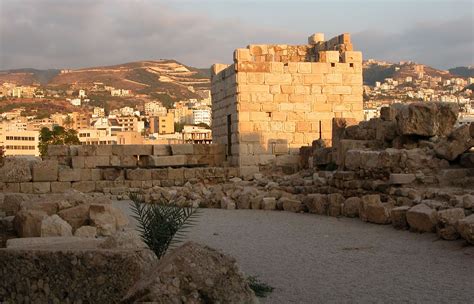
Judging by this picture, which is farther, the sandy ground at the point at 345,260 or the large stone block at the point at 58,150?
the large stone block at the point at 58,150

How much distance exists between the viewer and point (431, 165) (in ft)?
35.8

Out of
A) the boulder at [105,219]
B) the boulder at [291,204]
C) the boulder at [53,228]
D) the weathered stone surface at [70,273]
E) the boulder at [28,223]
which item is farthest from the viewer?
the boulder at [291,204]

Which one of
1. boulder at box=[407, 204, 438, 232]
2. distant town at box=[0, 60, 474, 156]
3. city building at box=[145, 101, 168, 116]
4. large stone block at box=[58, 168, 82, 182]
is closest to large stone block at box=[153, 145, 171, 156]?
large stone block at box=[58, 168, 82, 182]

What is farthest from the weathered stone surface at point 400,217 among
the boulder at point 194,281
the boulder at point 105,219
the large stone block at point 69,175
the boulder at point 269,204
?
the large stone block at point 69,175

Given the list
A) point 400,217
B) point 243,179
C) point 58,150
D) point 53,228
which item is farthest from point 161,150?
point 53,228

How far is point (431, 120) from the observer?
11773 mm

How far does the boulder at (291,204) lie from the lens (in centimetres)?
1273

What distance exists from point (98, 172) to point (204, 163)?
3.05 m

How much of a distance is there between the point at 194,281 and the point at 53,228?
15.9 feet

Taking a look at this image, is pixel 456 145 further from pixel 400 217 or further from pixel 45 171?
pixel 45 171

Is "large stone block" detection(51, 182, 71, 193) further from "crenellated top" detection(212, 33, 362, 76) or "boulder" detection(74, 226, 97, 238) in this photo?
"boulder" detection(74, 226, 97, 238)

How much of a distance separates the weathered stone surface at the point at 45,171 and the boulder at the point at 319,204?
→ 750cm

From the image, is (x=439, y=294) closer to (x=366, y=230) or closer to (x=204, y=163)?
(x=366, y=230)

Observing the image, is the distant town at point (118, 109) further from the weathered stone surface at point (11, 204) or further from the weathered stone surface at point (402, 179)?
the weathered stone surface at point (11, 204)
